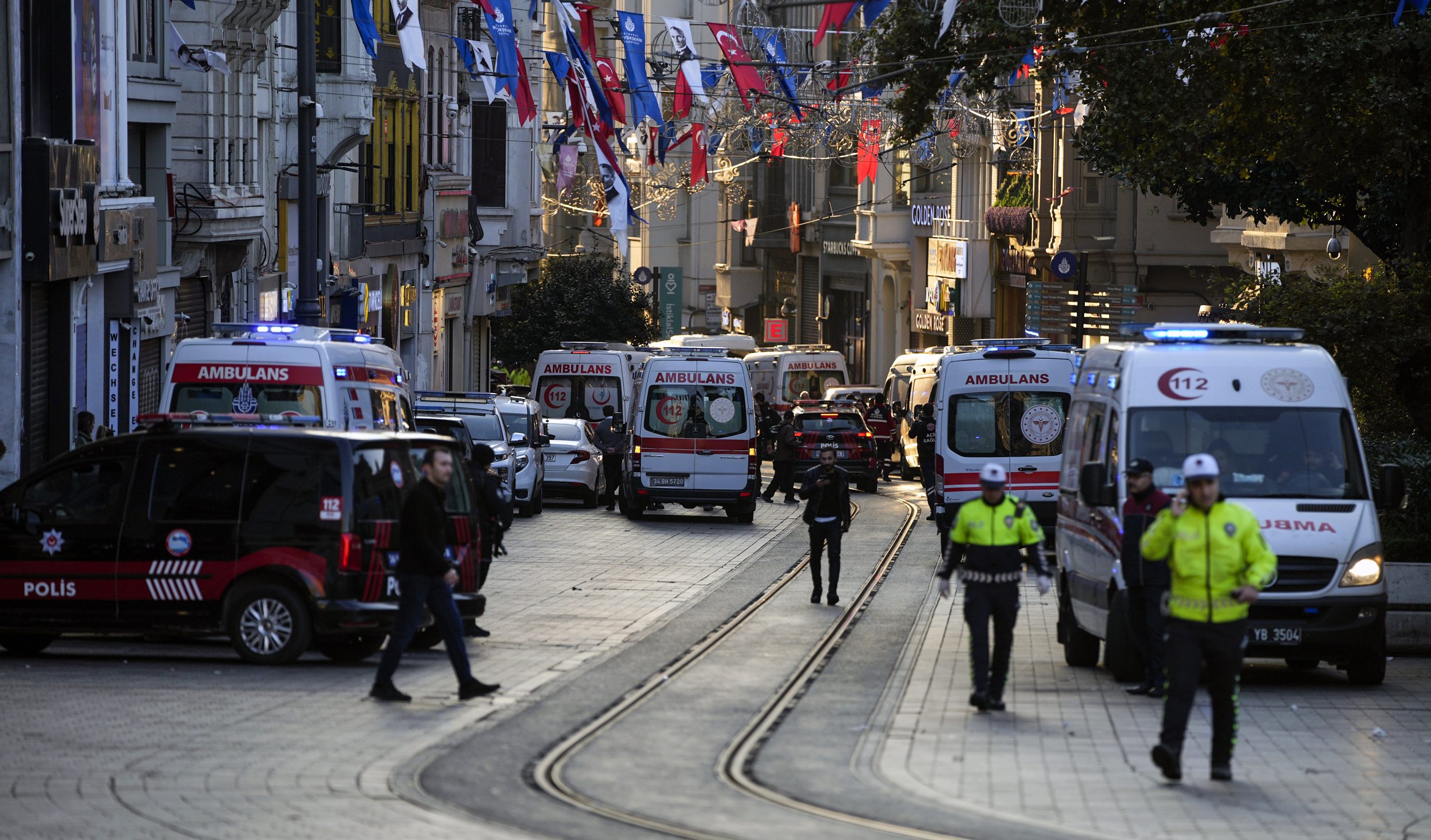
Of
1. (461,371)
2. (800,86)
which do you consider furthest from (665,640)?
(461,371)

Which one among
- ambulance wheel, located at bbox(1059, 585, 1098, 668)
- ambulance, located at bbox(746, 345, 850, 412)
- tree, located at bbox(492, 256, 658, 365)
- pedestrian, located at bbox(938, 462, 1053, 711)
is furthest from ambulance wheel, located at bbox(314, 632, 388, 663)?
tree, located at bbox(492, 256, 658, 365)

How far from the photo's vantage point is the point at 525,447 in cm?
3153

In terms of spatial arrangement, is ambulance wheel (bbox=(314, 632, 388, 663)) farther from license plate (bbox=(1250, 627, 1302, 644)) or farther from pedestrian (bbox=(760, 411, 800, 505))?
pedestrian (bbox=(760, 411, 800, 505))

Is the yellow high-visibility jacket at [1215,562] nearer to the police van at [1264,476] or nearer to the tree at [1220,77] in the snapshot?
→ the police van at [1264,476]

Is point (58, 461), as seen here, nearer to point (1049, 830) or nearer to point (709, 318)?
point (1049, 830)

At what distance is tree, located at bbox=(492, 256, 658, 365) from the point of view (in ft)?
200

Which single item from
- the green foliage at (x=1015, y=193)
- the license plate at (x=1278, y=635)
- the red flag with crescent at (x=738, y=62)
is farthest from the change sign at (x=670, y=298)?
the license plate at (x=1278, y=635)

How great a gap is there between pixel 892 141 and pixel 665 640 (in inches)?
290

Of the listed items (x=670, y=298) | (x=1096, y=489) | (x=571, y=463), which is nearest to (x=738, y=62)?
(x=571, y=463)

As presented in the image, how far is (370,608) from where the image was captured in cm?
1479

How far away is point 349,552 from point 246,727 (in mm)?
3028

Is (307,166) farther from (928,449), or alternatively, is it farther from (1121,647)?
(1121,647)

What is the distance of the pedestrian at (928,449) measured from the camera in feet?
95.1

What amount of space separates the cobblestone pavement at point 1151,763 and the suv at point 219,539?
394 centimetres
